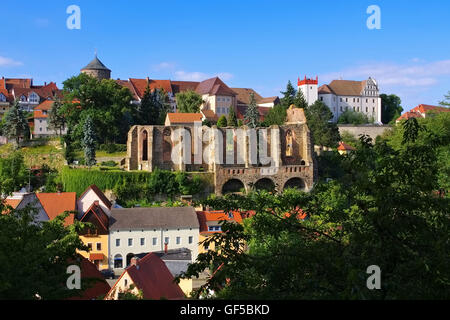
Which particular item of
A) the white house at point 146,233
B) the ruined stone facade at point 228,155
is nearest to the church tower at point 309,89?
the ruined stone facade at point 228,155

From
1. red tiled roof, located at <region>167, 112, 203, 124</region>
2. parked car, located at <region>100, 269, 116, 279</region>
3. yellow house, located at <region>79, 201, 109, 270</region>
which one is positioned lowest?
parked car, located at <region>100, 269, 116, 279</region>

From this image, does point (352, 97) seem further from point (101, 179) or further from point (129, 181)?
point (101, 179)

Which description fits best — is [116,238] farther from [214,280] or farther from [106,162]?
[214,280]

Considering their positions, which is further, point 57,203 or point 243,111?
point 243,111

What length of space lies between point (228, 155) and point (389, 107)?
55822mm

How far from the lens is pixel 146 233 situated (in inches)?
1446

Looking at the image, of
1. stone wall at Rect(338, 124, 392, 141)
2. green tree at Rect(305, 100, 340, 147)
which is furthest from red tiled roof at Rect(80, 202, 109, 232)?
stone wall at Rect(338, 124, 392, 141)

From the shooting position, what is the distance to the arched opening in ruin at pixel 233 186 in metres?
50.4

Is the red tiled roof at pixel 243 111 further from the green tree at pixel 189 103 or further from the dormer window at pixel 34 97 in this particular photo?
the dormer window at pixel 34 97

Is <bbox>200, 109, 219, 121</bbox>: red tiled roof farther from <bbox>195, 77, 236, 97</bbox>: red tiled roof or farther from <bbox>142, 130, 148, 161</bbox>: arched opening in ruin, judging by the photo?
<bbox>142, 130, 148, 161</bbox>: arched opening in ruin

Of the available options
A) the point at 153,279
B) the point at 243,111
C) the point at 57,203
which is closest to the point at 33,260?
the point at 153,279

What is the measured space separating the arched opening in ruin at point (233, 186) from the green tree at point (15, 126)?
24.3 m

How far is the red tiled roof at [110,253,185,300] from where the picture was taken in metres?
20.2

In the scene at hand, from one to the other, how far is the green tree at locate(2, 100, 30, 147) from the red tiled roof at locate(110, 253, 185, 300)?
42167mm
